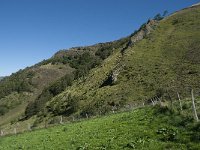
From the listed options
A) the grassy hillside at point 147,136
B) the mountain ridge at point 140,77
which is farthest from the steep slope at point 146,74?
the grassy hillside at point 147,136

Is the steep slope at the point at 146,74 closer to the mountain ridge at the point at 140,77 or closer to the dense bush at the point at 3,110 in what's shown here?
the mountain ridge at the point at 140,77

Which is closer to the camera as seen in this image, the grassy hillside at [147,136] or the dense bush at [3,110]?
the grassy hillside at [147,136]

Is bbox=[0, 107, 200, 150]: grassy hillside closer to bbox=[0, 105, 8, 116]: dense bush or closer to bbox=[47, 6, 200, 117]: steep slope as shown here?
bbox=[47, 6, 200, 117]: steep slope

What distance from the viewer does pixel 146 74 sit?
10319 cm

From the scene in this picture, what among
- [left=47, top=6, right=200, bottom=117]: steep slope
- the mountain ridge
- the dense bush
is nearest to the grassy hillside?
the mountain ridge

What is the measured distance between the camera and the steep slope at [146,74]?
9043cm

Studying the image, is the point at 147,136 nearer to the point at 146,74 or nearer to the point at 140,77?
the point at 140,77

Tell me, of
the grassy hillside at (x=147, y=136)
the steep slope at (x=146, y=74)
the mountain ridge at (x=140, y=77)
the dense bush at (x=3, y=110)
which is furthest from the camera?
the dense bush at (x=3, y=110)

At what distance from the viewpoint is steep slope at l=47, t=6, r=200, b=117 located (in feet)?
297

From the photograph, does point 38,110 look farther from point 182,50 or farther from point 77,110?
point 182,50

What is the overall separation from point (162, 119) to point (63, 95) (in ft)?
343

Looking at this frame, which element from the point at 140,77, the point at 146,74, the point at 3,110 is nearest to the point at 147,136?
the point at 140,77

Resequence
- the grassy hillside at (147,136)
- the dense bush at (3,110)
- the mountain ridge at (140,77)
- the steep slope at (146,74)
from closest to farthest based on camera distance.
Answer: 1. the grassy hillside at (147,136)
2. the steep slope at (146,74)
3. the mountain ridge at (140,77)
4. the dense bush at (3,110)

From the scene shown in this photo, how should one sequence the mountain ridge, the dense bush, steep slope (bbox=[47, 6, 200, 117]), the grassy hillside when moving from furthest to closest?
the dense bush, the mountain ridge, steep slope (bbox=[47, 6, 200, 117]), the grassy hillside
